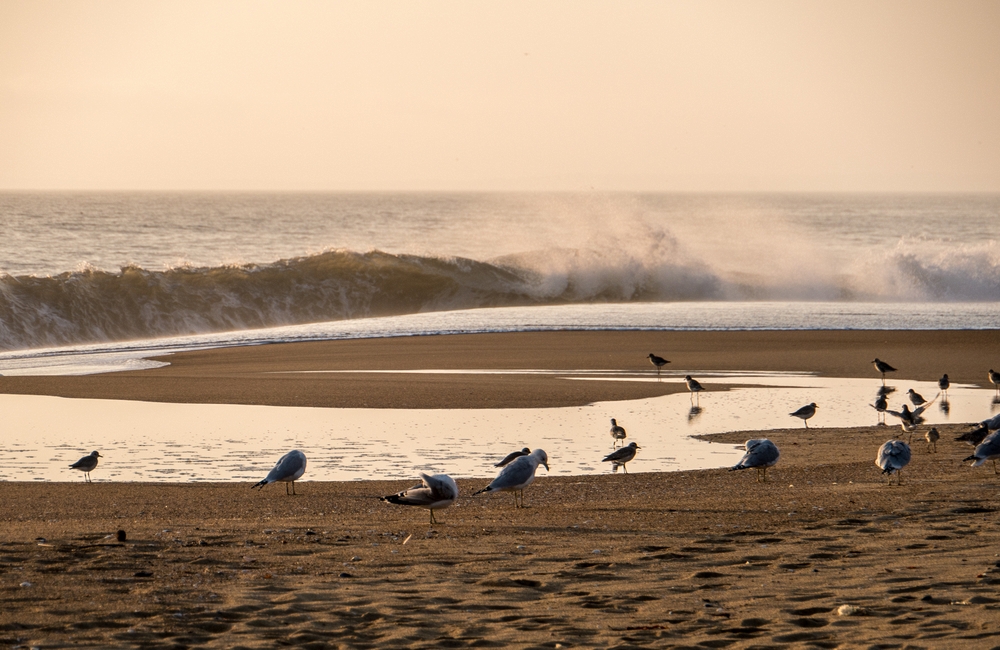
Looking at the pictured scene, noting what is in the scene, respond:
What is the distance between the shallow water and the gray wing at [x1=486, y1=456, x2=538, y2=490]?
2.18 m

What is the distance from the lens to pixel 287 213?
429 ft

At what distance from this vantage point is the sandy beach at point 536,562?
622cm

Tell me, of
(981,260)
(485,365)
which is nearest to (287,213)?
(981,260)

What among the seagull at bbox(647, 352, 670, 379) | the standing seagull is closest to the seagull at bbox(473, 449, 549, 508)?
the standing seagull

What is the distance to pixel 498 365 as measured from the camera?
23547 mm

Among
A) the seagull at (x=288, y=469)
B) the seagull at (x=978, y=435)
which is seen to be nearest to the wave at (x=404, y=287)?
the seagull at (x=288, y=469)

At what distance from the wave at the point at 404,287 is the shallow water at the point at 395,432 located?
52.7ft

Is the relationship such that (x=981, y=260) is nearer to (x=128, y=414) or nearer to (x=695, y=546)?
(x=128, y=414)

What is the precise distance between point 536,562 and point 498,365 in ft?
51.6

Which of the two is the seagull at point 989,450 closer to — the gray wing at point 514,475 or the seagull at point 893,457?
the seagull at point 893,457

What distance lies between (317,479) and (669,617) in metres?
6.54

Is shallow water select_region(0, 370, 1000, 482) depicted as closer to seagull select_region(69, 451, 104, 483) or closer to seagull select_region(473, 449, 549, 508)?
seagull select_region(69, 451, 104, 483)

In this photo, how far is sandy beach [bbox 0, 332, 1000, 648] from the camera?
622cm

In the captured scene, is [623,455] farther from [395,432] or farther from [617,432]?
[395,432]
